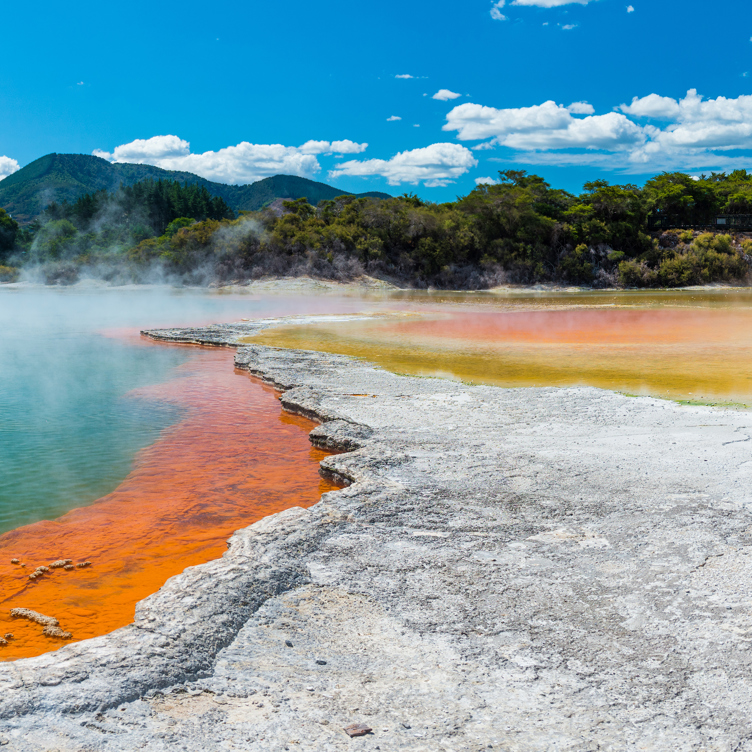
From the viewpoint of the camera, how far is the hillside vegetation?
5341cm

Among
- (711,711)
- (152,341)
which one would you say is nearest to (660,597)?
(711,711)

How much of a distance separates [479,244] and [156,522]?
52265 millimetres

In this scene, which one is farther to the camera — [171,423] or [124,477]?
[171,423]

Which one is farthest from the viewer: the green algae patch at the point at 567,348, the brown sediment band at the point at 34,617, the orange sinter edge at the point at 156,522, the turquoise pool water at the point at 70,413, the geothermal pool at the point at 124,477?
the green algae patch at the point at 567,348

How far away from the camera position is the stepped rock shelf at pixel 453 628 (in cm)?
296

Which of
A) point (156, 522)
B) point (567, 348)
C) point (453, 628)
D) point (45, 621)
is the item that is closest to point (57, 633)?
point (45, 621)

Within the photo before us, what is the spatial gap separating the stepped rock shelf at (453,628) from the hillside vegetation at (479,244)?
157 ft

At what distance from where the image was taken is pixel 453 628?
375cm

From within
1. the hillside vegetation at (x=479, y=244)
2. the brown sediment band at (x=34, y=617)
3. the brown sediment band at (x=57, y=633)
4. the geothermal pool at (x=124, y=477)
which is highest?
the hillside vegetation at (x=479, y=244)

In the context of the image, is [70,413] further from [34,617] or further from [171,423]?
[34,617]

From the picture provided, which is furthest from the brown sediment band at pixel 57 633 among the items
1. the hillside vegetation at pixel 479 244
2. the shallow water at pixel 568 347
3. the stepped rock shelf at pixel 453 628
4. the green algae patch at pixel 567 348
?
the hillside vegetation at pixel 479 244

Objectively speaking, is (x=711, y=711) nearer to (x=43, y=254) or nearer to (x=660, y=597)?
(x=660, y=597)

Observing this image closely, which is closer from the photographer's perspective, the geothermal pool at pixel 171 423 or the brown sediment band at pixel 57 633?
the brown sediment band at pixel 57 633

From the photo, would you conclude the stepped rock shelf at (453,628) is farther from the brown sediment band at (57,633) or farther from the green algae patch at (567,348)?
the green algae patch at (567,348)
